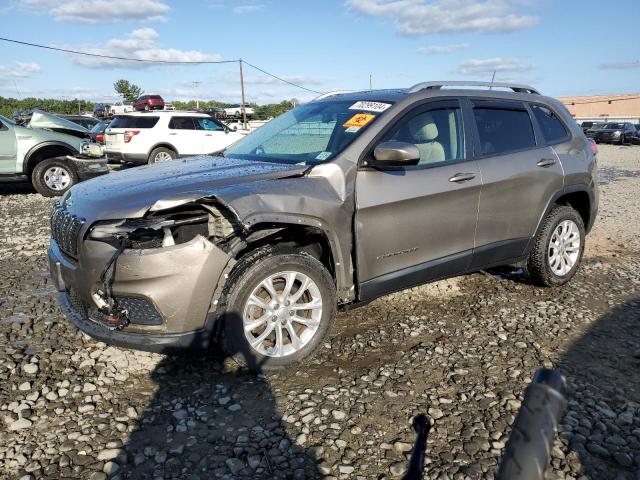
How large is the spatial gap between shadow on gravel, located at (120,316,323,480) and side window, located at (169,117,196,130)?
11024 mm

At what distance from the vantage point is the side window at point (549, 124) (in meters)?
4.56

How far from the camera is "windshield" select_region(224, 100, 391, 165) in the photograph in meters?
3.54

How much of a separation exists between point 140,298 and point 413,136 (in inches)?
87.6

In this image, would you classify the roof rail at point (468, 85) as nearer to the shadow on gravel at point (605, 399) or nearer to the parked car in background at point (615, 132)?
the shadow on gravel at point (605, 399)

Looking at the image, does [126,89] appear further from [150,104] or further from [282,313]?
[282,313]

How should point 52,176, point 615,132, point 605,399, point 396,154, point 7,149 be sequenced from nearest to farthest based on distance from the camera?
1. point 605,399
2. point 396,154
3. point 7,149
4. point 52,176
5. point 615,132

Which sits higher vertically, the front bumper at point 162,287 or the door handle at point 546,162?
the door handle at point 546,162

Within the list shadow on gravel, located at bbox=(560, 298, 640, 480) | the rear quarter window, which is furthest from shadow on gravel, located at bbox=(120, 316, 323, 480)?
the rear quarter window

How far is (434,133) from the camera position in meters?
3.84

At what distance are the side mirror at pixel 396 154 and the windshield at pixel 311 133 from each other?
0.25 meters

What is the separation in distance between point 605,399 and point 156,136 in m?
12.1

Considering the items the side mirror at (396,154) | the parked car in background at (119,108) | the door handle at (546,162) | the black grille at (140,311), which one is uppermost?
the parked car in background at (119,108)

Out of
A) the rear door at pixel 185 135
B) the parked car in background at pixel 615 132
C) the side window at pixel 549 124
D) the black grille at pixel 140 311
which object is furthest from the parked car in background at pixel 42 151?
the parked car in background at pixel 615 132

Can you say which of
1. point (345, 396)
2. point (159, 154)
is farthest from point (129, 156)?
point (345, 396)
